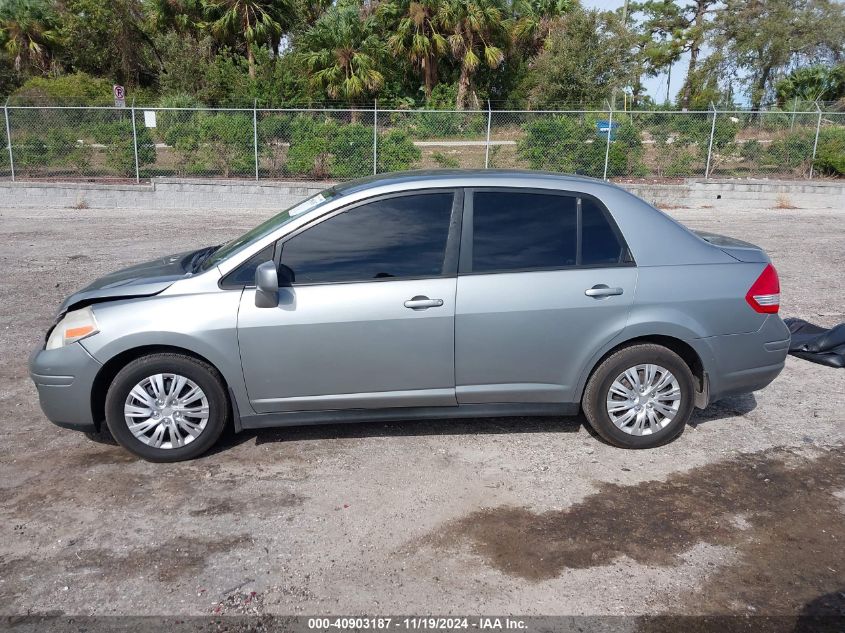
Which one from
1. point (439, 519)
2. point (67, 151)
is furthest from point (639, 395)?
point (67, 151)

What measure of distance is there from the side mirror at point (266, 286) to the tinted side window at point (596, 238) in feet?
6.33

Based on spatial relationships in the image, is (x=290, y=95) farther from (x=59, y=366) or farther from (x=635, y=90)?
(x=59, y=366)

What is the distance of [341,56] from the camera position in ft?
94.4

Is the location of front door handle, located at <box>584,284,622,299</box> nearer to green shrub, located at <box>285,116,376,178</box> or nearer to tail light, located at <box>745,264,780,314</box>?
tail light, located at <box>745,264,780,314</box>

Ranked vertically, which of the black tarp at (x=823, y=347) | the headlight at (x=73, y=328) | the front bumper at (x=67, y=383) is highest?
the headlight at (x=73, y=328)

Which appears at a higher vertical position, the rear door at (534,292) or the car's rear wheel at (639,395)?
the rear door at (534,292)

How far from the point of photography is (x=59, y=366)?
460cm

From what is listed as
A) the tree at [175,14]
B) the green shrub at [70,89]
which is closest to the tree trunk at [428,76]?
the tree at [175,14]

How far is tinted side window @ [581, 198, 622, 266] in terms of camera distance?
485 cm

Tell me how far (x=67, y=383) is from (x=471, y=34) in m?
29.6

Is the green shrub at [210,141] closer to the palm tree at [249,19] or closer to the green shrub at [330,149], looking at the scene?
the green shrub at [330,149]

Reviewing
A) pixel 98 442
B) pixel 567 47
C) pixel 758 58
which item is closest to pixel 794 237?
pixel 98 442

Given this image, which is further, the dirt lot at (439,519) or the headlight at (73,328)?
the headlight at (73,328)

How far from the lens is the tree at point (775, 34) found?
119ft
